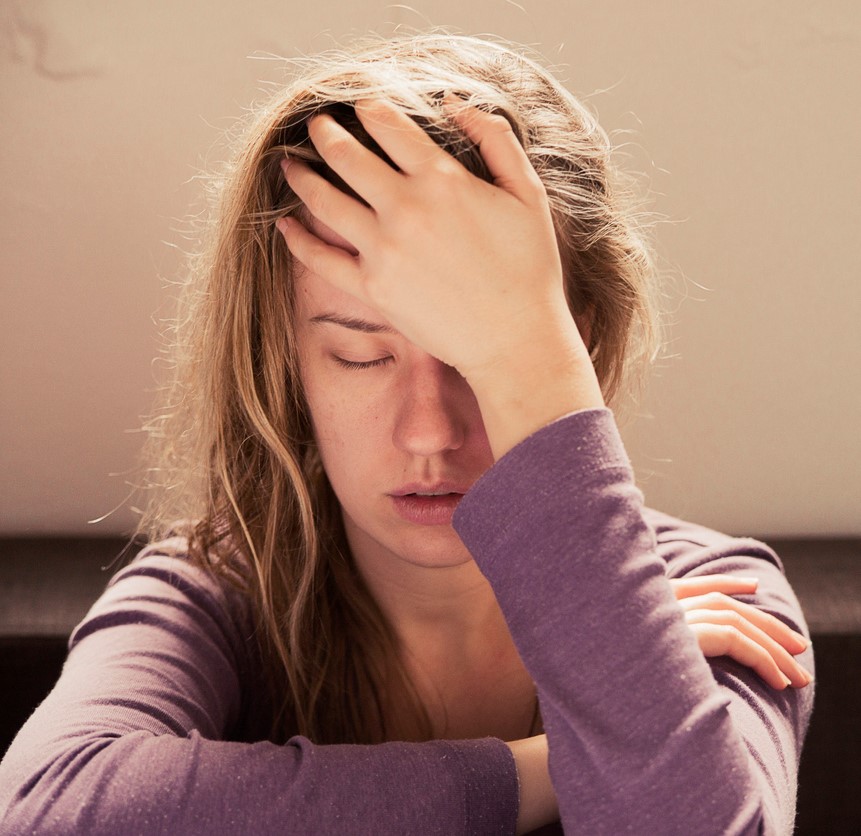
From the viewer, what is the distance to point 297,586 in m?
1.01

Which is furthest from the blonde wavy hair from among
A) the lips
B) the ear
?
the lips

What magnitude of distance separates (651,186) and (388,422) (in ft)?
2.13

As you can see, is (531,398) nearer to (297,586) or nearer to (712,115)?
(297,586)

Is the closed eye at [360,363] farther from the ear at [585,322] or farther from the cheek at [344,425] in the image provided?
the ear at [585,322]

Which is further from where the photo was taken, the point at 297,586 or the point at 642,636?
the point at 297,586

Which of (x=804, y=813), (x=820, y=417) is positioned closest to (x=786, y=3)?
(x=820, y=417)

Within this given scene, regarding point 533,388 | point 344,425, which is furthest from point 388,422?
point 533,388

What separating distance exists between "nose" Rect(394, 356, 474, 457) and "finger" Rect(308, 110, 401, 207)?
13 centimetres

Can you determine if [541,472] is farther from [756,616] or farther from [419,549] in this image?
[756,616]

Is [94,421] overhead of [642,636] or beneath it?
beneath

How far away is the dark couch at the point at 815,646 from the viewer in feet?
4.00

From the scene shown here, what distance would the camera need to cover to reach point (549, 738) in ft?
2.25

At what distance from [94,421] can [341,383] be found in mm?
633

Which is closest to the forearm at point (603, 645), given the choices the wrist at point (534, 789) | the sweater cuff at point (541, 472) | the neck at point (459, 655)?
the sweater cuff at point (541, 472)
